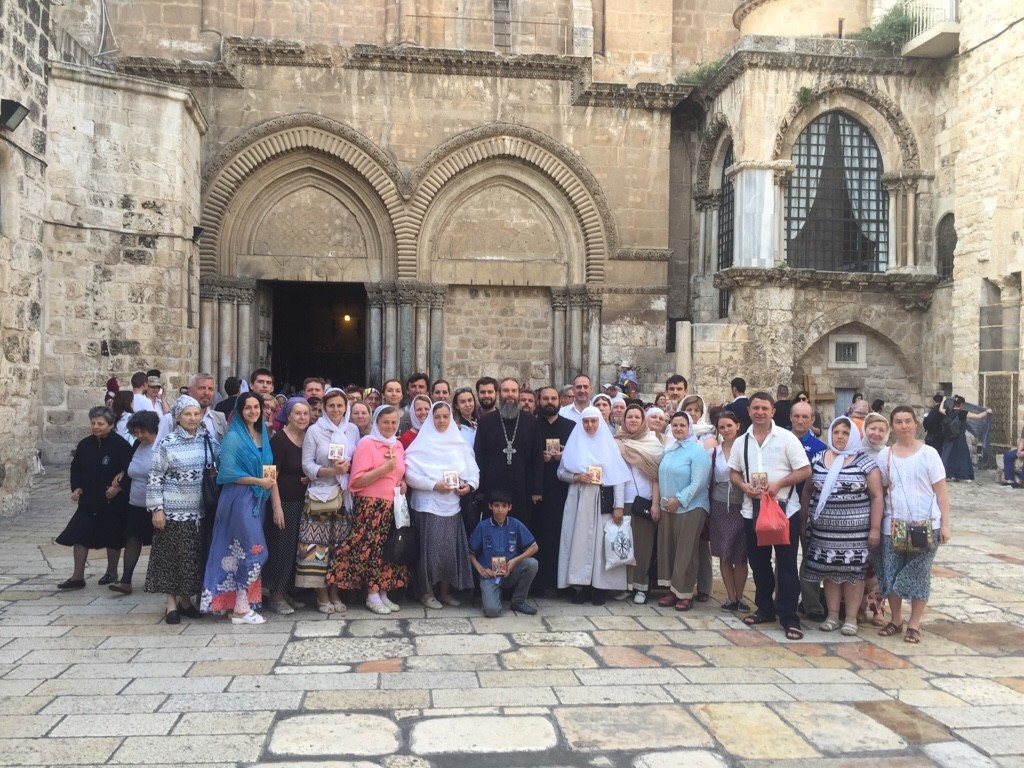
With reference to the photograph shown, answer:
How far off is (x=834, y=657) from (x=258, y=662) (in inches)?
142

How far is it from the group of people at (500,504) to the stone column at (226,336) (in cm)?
958

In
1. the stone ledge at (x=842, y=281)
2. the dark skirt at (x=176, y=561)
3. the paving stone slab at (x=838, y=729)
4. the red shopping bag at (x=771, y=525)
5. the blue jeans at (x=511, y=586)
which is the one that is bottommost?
the paving stone slab at (x=838, y=729)

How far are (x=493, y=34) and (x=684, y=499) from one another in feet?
44.3

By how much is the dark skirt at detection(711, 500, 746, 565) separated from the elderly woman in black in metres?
4.63

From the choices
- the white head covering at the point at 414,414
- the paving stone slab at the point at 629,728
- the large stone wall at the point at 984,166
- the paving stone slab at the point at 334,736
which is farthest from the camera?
the large stone wall at the point at 984,166

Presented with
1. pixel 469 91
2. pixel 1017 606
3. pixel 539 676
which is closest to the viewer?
pixel 539 676

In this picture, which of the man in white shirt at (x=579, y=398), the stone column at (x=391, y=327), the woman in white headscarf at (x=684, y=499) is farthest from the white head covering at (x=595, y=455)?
the stone column at (x=391, y=327)

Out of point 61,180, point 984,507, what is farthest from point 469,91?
point 984,507

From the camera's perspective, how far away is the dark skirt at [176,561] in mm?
6301

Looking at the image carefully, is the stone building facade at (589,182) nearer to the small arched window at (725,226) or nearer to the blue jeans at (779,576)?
the small arched window at (725,226)

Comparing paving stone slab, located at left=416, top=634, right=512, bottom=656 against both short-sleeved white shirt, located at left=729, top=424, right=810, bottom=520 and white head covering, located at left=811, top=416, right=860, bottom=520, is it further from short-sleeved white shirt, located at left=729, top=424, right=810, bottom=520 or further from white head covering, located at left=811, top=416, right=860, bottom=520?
white head covering, located at left=811, top=416, right=860, bottom=520

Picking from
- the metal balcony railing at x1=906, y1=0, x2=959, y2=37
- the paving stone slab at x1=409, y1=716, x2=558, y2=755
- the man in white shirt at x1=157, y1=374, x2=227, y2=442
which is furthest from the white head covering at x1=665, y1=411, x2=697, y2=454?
the metal balcony railing at x1=906, y1=0, x2=959, y2=37

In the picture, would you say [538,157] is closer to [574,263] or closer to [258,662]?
[574,263]

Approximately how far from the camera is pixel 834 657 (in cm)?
581
